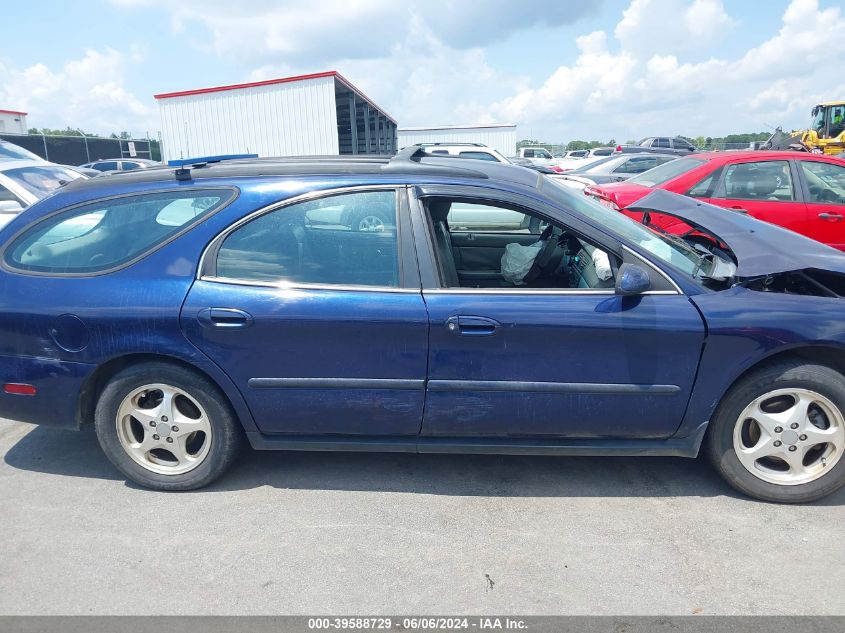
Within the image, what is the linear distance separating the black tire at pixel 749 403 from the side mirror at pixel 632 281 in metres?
0.67

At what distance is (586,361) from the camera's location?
2805 millimetres

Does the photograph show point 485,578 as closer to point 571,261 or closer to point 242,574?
point 242,574

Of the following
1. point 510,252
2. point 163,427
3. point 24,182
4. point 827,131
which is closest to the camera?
point 163,427

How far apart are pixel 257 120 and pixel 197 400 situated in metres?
18.5

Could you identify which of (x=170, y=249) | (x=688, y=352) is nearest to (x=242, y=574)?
(x=170, y=249)

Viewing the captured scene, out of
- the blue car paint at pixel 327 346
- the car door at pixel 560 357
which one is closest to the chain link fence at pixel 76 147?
the blue car paint at pixel 327 346

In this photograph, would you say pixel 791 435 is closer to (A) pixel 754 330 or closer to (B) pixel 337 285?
(A) pixel 754 330

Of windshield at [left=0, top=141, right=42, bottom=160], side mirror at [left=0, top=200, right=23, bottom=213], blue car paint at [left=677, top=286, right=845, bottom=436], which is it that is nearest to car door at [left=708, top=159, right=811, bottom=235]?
blue car paint at [left=677, top=286, right=845, bottom=436]

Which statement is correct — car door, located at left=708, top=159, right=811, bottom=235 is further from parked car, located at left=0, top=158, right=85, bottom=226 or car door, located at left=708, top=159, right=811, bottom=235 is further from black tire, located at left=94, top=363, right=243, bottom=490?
parked car, located at left=0, top=158, right=85, bottom=226

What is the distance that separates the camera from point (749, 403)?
2832 millimetres

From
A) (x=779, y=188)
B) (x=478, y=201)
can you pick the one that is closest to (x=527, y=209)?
(x=478, y=201)
